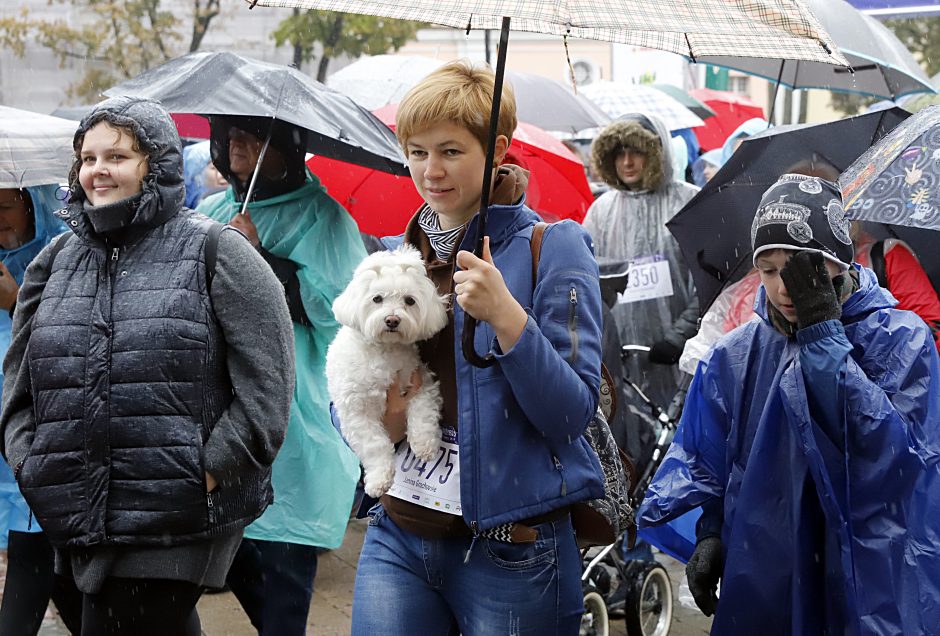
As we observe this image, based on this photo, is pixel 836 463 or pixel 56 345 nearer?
pixel 836 463

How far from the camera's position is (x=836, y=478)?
3230 millimetres

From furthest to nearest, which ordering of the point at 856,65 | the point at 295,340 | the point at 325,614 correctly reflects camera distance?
the point at 856,65 < the point at 325,614 < the point at 295,340

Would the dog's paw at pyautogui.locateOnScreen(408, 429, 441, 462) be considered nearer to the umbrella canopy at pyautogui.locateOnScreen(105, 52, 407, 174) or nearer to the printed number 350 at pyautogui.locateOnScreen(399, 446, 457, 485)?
the printed number 350 at pyautogui.locateOnScreen(399, 446, 457, 485)

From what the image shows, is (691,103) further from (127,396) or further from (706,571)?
(127,396)

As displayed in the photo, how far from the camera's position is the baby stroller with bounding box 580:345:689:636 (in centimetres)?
571

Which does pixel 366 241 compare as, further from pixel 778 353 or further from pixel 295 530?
pixel 778 353

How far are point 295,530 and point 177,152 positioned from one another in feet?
6.40

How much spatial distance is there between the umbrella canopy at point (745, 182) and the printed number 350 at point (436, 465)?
261cm

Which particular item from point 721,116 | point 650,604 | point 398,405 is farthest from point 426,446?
point 721,116

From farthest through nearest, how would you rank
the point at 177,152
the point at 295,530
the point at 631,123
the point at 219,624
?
the point at 631,123 < the point at 219,624 < the point at 295,530 < the point at 177,152

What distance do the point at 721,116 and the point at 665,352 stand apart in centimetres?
1138

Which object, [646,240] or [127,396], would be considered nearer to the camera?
[127,396]

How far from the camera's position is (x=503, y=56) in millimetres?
2801

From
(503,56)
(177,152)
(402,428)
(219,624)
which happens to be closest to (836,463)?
(402,428)
